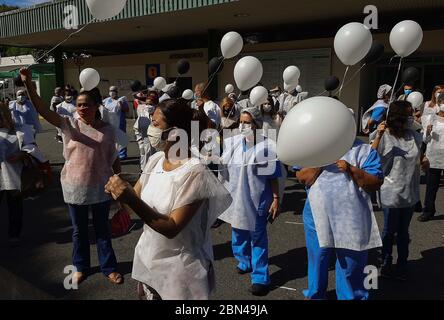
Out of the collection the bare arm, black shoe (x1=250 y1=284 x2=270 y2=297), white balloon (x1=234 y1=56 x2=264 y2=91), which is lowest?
black shoe (x1=250 y1=284 x2=270 y2=297)

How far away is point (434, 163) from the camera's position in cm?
519

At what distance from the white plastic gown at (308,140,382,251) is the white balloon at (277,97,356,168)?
77 cm

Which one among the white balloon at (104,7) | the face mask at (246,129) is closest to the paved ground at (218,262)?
the face mask at (246,129)

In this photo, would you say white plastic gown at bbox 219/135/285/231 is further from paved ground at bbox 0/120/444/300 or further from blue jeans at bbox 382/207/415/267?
blue jeans at bbox 382/207/415/267

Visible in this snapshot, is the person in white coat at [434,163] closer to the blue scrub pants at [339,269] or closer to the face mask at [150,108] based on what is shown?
the blue scrub pants at [339,269]

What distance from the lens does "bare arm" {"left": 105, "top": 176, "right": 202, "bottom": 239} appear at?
5.67 feet

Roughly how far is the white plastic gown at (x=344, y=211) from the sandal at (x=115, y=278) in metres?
1.89

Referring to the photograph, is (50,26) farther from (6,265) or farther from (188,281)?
(188,281)

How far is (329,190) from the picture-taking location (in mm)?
2760

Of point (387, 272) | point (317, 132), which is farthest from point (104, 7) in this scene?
point (387, 272)

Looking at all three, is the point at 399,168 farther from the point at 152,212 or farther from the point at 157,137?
the point at 152,212

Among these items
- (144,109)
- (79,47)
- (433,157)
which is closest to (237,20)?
(144,109)

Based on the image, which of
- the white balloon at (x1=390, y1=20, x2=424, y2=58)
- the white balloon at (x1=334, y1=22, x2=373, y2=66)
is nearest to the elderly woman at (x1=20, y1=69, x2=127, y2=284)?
the white balloon at (x1=334, y1=22, x2=373, y2=66)

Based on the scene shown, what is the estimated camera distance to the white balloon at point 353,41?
313cm
